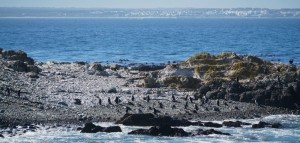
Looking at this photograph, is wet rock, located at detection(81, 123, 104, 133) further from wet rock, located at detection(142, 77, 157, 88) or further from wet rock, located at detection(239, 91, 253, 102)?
wet rock, located at detection(142, 77, 157, 88)

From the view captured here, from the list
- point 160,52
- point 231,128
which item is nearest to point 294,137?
point 231,128

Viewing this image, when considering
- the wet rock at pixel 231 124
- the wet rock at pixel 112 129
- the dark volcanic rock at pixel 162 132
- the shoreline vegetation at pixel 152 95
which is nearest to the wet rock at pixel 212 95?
the shoreline vegetation at pixel 152 95

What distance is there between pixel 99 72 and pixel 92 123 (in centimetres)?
2164

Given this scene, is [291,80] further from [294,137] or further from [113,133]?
[113,133]

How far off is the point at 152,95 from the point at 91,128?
11.2m

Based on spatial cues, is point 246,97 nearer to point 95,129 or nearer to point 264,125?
point 264,125

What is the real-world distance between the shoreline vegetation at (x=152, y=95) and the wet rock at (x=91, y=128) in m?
0.05

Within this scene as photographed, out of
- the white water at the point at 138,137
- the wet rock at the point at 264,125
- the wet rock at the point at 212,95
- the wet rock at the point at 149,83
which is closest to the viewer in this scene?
the white water at the point at 138,137

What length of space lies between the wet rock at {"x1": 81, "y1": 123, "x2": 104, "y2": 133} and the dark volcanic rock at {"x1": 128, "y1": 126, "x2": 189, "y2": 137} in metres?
1.67

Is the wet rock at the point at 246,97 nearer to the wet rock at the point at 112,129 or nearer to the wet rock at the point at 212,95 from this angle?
the wet rock at the point at 212,95

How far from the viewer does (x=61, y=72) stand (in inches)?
2048

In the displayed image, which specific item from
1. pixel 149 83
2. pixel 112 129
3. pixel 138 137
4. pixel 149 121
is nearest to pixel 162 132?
pixel 138 137

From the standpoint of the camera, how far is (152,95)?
40188mm

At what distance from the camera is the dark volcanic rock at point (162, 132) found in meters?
29.1
